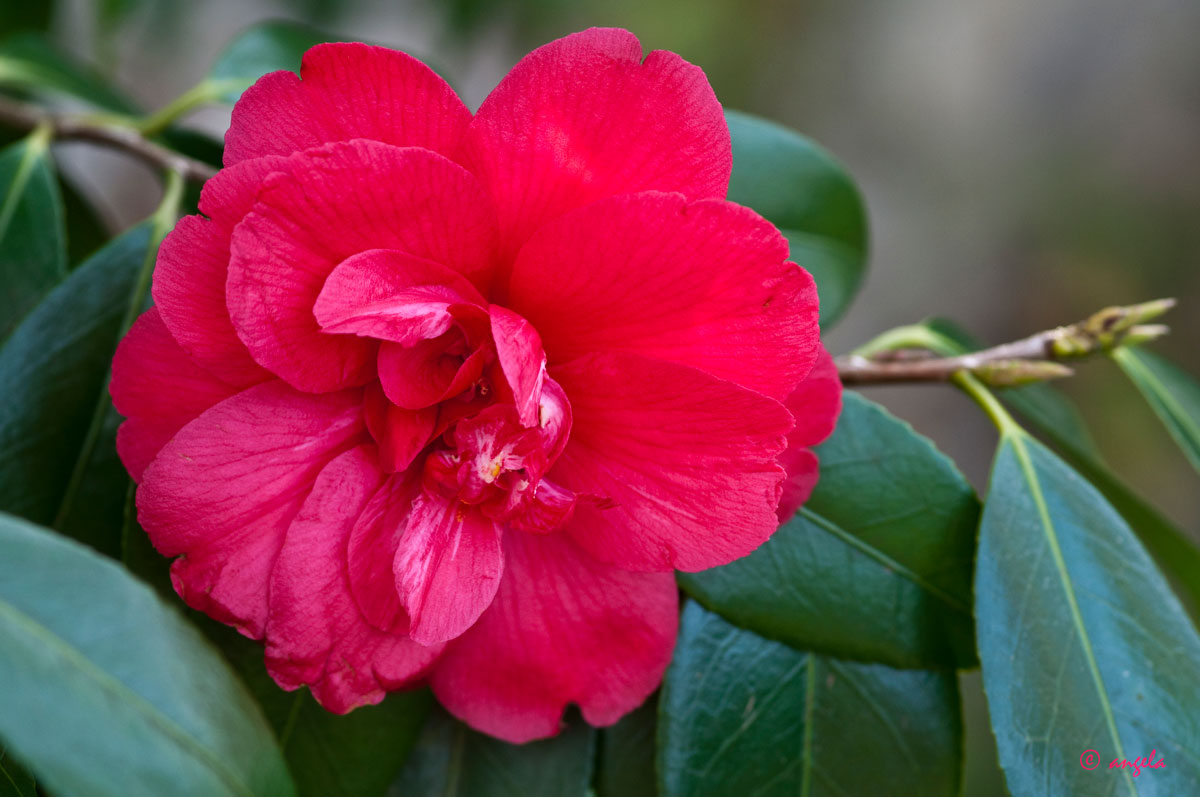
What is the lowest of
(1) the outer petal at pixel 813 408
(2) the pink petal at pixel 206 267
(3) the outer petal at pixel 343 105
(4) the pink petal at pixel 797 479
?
(4) the pink petal at pixel 797 479

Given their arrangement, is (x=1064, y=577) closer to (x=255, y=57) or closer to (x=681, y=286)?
(x=681, y=286)

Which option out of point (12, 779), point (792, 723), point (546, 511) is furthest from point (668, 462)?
point (12, 779)

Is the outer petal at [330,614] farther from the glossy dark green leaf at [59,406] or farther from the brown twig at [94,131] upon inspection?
the brown twig at [94,131]

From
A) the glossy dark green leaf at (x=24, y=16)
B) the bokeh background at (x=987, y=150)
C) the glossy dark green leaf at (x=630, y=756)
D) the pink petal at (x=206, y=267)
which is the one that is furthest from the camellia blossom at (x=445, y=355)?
the bokeh background at (x=987, y=150)

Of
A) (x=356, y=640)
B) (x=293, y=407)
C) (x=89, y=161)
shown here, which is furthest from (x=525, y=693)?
(x=89, y=161)

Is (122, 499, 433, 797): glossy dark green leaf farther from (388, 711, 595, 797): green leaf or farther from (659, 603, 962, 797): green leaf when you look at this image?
(659, 603, 962, 797): green leaf

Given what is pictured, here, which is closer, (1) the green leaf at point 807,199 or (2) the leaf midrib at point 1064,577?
(2) the leaf midrib at point 1064,577
